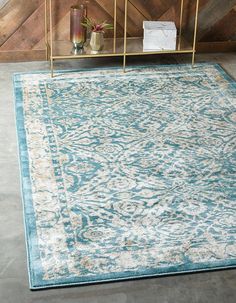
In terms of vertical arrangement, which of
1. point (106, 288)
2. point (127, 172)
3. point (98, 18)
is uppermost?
point (98, 18)

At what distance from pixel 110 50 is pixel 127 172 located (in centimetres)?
145

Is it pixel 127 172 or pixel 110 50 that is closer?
pixel 127 172

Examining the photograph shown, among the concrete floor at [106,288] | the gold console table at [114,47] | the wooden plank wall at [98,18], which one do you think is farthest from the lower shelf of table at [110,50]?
the concrete floor at [106,288]

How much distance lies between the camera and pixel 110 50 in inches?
180

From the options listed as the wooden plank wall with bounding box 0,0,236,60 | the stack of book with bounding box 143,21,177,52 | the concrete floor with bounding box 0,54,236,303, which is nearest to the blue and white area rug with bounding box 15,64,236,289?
the concrete floor with bounding box 0,54,236,303

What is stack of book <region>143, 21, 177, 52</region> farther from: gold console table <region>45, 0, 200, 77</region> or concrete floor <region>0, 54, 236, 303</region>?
concrete floor <region>0, 54, 236, 303</region>

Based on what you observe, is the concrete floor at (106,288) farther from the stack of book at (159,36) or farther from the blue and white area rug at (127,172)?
the stack of book at (159,36)

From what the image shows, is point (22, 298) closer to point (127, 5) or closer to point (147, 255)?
point (147, 255)

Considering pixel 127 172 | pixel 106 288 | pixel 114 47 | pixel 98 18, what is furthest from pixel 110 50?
pixel 106 288

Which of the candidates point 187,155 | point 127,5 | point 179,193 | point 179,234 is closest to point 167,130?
point 187,155

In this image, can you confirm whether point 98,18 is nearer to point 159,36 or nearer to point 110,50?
point 110,50

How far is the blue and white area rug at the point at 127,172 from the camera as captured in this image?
276 cm

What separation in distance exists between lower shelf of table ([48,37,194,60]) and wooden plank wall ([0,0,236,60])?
5.0 inches

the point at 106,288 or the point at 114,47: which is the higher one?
the point at 114,47
